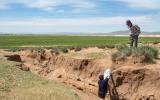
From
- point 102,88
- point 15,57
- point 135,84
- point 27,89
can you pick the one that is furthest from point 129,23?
point 15,57

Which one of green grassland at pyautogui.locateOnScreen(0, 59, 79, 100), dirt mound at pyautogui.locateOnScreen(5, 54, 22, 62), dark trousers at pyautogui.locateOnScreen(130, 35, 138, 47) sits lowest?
dirt mound at pyautogui.locateOnScreen(5, 54, 22, 62)

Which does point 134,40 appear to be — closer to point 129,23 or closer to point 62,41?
point 129,23

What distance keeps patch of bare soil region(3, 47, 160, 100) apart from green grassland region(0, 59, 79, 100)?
1.87 metres

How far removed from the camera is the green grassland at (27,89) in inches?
687

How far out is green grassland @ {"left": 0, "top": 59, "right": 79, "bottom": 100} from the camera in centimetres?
1744

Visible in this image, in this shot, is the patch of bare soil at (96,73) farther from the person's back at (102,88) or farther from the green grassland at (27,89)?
the green grassland at (27,89)

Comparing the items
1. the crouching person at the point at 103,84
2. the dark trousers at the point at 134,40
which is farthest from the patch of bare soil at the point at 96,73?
the dark trousers at the point at 134,40

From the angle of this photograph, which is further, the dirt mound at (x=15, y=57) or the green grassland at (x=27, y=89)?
the dirt mound at (x=15, y=57)

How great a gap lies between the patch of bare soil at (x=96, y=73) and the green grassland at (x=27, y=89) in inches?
73.7

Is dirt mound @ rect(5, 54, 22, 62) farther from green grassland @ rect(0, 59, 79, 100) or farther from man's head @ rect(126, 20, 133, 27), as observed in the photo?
man's head @ rect(126, 20, 133, 27)

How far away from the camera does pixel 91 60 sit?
27.2 m

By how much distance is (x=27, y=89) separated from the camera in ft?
61.2

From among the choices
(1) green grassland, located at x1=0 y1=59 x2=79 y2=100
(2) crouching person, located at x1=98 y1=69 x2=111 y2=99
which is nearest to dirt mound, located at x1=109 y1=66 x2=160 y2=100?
(2) crouching person, located at x1=98 y1=69 x2=111 y2=99

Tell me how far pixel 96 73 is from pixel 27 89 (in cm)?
799
